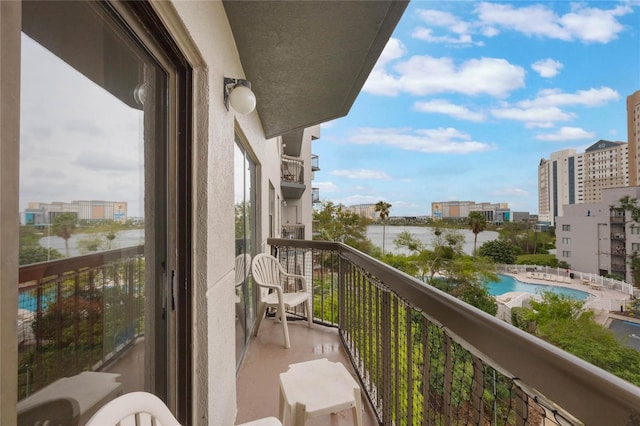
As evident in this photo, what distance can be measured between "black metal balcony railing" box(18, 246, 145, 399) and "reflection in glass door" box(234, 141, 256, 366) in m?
1.62

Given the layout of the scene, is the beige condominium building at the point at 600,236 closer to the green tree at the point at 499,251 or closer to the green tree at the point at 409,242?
the green tree at the point at 499,251

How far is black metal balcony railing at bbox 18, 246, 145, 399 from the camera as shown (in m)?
0.58

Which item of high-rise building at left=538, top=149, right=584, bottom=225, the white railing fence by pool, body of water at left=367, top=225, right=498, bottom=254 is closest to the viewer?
the white railing fence by pool

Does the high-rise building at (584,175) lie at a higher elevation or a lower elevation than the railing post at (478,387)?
higher

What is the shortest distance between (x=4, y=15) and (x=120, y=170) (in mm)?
487

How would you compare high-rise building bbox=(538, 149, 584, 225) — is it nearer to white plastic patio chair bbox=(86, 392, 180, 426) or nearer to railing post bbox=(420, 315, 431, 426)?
railing post bbox=(420, 315, 431, 426)

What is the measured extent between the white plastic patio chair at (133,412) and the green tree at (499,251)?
70.0 feet

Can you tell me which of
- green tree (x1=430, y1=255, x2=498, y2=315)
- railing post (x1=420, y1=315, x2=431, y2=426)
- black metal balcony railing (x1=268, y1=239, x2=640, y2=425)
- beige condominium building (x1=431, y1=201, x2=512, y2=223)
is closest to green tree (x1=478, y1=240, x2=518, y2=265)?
green tree (x1=430, y1=255, x2=498, y2=315)

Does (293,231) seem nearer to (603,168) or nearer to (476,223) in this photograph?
(603,168)

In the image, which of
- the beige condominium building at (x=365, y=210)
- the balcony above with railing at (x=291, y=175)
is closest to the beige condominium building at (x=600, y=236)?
the balcony above with railing at (x=291, y=175)

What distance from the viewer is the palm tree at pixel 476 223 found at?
24281 millimetres

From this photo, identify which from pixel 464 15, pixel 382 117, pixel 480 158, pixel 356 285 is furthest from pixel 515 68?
pixel 356 285

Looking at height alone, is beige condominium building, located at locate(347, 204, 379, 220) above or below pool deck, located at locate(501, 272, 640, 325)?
above

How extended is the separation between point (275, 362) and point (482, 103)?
1823 inches
